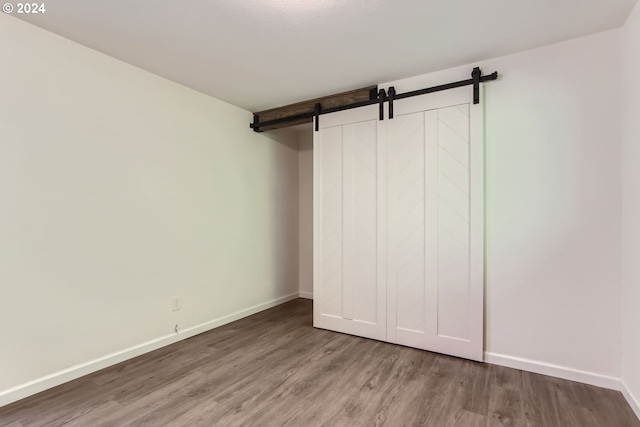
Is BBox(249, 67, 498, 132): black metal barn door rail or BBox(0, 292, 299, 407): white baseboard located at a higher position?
BBox(249, 67, 498, 132): black metal barn door rail

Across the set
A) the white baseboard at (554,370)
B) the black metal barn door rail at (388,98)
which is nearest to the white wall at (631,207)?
the white baseboard at (554,370)

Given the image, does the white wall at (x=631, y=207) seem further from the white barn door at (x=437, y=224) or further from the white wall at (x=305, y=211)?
the white wall at (x=305, y=211)

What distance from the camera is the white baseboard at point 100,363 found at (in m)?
2.01

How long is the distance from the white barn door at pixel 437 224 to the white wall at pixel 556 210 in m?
0.12

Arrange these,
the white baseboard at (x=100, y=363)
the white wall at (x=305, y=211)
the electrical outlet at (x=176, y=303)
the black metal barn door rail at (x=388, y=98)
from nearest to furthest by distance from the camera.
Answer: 1. the white baseboard at (x=100, y=363)
2. the black metal barn door rail at (x=388, y=98)
3. the electrical outlet at (x=176, y=303)
4. the white wall at (x=305, y=211)

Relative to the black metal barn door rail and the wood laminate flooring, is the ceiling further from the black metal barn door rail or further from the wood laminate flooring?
the wood laminate flooring

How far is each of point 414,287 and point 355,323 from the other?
28.7 inches

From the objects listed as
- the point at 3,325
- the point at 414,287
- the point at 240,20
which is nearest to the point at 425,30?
the point at 240,20

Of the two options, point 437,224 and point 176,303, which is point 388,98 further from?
point 176,303

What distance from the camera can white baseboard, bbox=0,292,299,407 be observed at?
2.01m

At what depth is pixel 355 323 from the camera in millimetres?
3129

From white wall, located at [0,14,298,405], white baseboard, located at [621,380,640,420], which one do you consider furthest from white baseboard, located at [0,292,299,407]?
white baseboard, located at [621,380,640,420]

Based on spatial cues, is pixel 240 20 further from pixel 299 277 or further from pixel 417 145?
pixel 299 277

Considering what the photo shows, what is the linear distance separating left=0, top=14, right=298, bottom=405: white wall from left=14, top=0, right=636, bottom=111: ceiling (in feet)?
1.00
